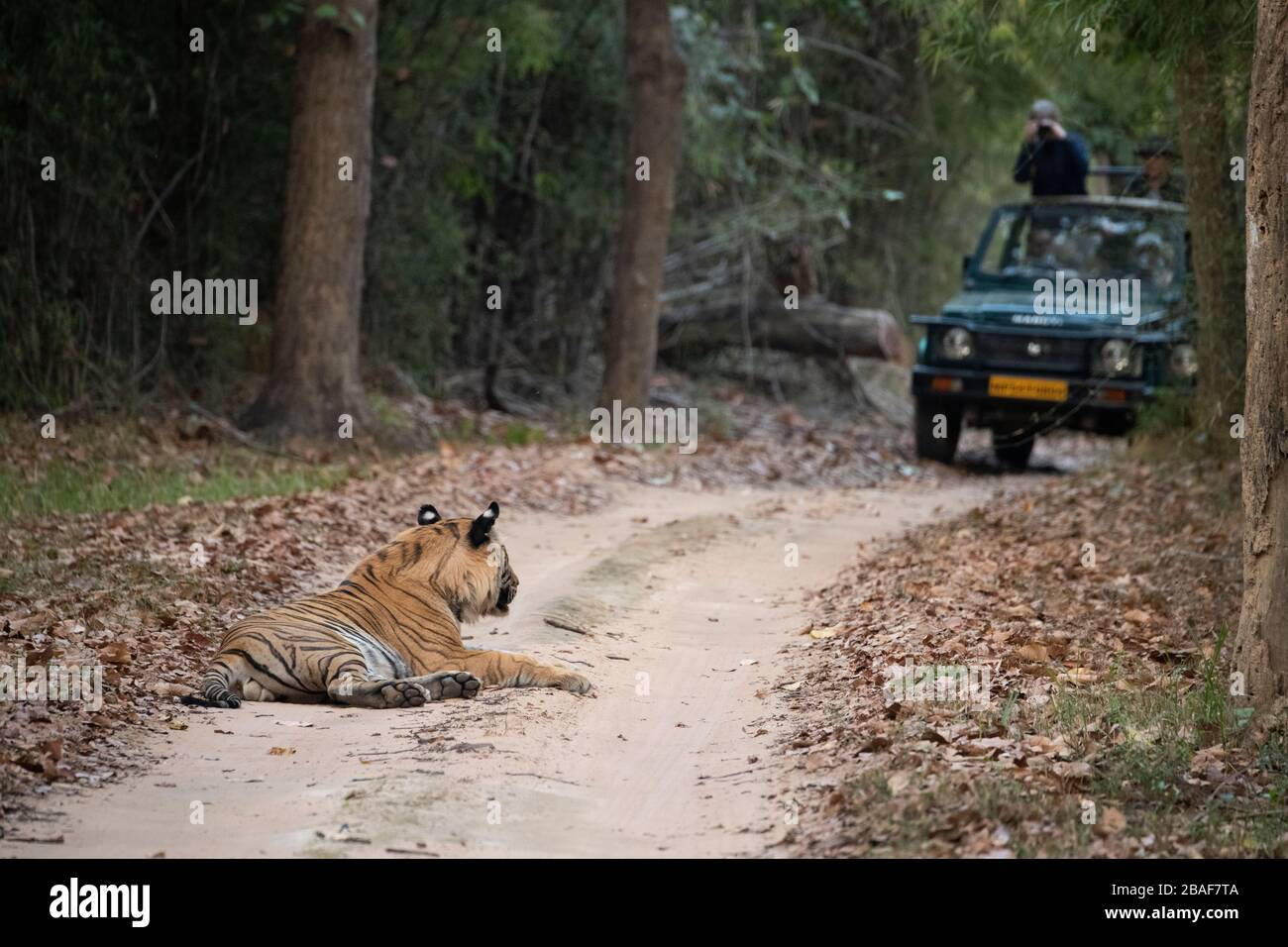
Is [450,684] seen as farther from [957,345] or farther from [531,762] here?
[957,345]

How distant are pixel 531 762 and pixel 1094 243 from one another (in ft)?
36.4

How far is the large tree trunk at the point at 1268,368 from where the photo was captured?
5.91 m

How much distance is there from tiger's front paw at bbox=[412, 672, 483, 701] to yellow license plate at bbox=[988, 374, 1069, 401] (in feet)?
29.8

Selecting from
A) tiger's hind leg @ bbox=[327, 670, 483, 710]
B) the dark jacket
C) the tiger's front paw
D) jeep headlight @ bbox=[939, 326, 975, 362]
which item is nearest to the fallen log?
the dark jacket

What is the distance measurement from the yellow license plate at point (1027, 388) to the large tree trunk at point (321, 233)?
5.99 m

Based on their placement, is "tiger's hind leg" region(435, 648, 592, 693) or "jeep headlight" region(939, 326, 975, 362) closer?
"tiger's hind leg" region(435, 648, 592, 693)

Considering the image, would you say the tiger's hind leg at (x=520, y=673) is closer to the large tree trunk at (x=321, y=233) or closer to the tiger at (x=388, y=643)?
the tiger at (x=388, y=643)

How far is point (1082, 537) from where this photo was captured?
10812mm

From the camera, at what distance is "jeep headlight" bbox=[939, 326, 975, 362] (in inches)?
588

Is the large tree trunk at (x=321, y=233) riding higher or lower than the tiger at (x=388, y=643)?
higher

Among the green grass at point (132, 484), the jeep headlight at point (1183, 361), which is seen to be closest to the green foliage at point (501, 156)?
the green grass at point (132, 484)

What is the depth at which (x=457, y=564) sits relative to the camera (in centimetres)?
740

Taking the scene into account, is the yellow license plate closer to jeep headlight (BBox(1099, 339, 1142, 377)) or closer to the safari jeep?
the safari jeep

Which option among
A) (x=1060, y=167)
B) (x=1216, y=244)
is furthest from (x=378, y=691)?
(x=1060, y=167)
